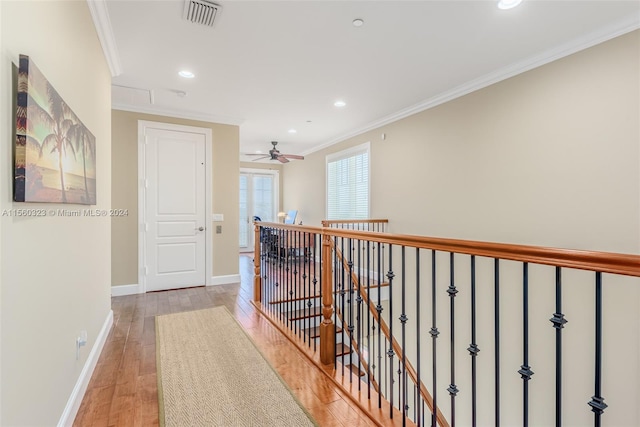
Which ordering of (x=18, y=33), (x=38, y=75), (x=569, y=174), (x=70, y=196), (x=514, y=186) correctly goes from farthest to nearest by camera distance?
(x=514, y=186) → (x=569, y=174) → (x=70, y=196) → (x=38, y=75) → (x=18, y=33)

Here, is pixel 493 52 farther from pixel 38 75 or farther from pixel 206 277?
pixel 206 277

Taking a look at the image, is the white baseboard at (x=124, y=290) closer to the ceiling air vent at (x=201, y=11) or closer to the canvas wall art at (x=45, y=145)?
the canvas wall art at (x=45, y=145)

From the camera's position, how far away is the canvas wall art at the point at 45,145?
109 cm

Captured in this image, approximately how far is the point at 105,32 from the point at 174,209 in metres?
2.48

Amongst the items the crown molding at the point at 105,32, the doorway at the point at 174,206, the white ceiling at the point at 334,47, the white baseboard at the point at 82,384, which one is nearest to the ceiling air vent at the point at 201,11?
the white ceiling at the point at 334,47

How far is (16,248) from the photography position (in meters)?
1.11

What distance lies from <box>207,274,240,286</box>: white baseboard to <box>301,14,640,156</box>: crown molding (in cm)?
347

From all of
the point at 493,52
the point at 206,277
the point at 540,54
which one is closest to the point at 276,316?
the point at 206,277

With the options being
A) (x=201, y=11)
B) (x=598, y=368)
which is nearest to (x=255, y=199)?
(x=201, y=11)

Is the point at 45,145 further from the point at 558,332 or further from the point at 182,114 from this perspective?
the point at 182,114

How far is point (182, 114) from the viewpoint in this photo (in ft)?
14.5

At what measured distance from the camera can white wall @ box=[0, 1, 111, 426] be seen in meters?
1.04

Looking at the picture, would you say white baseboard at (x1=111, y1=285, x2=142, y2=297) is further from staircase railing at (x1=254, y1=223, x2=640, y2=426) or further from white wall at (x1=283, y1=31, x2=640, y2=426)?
white wall at (x1=283, y1=31, x2=640, y2=426)

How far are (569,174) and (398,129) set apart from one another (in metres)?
2.40
